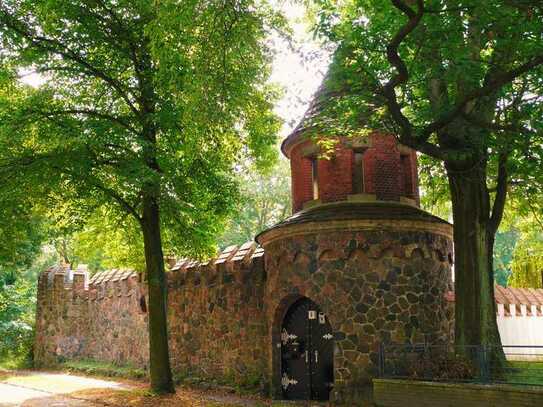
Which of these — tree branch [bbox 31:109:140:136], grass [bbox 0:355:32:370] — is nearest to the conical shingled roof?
tree branch [bbox 31:109:140:136]

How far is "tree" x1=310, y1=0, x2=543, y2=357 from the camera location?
33.6 feet

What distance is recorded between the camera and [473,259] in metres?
12.9

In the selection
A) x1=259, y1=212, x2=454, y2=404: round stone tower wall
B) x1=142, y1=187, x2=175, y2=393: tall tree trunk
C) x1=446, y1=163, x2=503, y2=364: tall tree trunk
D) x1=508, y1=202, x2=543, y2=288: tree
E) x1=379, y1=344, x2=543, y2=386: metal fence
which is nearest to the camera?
x1=379, y1=344, x2=543, y2=386: metal fence

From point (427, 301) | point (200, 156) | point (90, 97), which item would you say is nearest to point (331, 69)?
point (200, 156)

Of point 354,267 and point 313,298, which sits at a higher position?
point 354,267

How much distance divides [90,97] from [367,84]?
325 inches

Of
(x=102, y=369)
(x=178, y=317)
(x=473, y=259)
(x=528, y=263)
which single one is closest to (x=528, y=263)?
(x=528, y=263)

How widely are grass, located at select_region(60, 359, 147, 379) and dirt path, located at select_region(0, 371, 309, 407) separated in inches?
35.7

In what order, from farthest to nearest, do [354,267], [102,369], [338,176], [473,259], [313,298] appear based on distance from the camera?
1. [102,369]
2. [338,176]
3. [313,298]
4. [354,267]
5. [473,259]

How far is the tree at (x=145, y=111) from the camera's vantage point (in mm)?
13047

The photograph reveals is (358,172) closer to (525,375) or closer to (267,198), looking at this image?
(525,375)

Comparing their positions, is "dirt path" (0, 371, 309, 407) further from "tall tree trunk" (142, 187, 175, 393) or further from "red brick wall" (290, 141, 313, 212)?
"red brick wall" (290, 141, 313, 212)

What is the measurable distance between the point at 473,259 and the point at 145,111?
887 cm

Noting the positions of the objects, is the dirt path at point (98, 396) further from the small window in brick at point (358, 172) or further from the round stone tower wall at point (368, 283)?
the small window in brick at point (358, 172)
